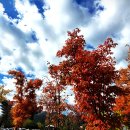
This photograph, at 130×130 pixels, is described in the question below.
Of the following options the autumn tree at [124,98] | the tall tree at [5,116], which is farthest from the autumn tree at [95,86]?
the tall tree at [5,116]

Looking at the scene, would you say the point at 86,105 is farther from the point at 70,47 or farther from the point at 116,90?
the point at 70,47

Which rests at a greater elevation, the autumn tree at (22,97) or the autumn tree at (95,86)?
the autumn tree at (22,97)

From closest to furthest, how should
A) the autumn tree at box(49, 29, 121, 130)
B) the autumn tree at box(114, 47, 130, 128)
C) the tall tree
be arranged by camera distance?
the autumn tree at box(49, 29, 121, 130)
the autumn tree at box(114, 47, 130, 128)
the tall tree

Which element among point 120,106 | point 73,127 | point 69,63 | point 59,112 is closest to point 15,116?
point 59,112

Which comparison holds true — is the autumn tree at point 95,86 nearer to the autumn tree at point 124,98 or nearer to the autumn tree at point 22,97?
the autumn tree at point 124,98

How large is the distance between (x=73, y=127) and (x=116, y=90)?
4982 cm

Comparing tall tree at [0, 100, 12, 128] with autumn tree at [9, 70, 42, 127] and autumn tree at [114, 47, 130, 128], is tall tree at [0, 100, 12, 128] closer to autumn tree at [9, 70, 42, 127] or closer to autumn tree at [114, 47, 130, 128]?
autumn tree at [9, 70, 42, 127]

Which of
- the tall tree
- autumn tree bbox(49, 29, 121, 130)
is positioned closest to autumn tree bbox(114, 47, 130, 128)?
autumn tree bbox(49, 29, 121, 130)

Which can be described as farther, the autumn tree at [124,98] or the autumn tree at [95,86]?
the autumn tree at [124,98]

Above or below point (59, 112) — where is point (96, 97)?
Answer: below

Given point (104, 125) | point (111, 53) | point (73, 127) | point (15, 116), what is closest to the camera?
point (104, 125)

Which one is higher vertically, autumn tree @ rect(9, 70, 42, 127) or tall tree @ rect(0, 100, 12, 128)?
tall tree @ rect(0, 100, 12, 128)

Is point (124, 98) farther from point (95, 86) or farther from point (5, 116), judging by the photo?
point (5, 116)

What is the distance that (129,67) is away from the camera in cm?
3247
